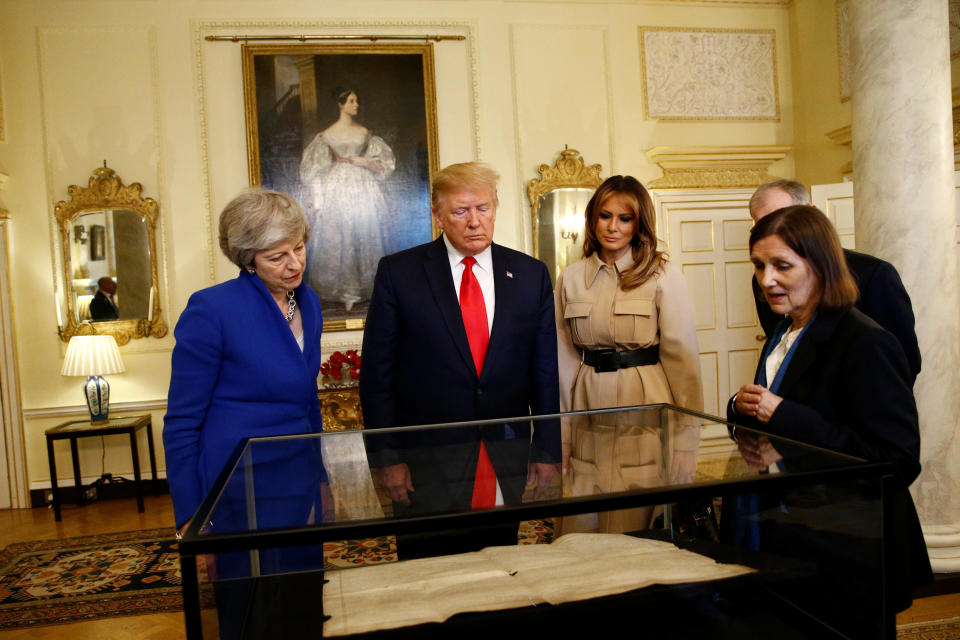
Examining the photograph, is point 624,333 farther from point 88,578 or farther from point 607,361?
point 88,578

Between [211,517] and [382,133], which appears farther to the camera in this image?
[382,133]

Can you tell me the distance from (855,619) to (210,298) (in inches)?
69.0

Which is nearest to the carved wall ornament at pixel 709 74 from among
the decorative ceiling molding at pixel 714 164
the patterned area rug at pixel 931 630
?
the decorative ceiling molding at pixel 714 164

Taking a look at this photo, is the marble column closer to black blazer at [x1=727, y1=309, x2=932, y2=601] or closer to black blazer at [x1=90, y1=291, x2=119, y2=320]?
black blazer at [x1=727, y1=309, x2=932, y2=601]

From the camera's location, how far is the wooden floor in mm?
3395

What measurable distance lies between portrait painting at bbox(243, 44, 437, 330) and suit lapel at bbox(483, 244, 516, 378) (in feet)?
13.2

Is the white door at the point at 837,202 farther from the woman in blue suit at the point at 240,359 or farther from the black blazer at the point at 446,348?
the woman in blue suit at the point at 240,359

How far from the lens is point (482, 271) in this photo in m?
2.68

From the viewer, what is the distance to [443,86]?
6695mm

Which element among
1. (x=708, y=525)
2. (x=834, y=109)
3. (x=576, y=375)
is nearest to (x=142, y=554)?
(x=576, y=375)

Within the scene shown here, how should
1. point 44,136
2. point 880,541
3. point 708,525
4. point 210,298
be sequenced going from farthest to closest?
point 44,136, point 210,298, point 708,525, point 880,541

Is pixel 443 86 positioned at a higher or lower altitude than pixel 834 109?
higher

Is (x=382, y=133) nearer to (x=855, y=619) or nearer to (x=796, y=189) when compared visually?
(x=796, y=189)

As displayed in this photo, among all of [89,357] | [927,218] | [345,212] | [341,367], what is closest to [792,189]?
[927,218]
